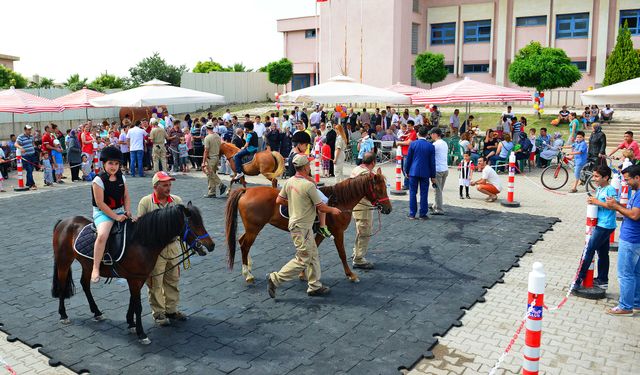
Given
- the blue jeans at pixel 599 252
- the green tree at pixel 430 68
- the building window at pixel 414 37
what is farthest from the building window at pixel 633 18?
the blue jeans at pixel 599 252

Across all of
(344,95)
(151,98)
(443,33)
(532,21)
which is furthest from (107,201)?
(443,33)

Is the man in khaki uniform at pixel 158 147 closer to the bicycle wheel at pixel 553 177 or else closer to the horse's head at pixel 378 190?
the bicycle wheel at pixel 553 177

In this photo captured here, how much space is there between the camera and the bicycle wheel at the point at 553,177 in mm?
15969

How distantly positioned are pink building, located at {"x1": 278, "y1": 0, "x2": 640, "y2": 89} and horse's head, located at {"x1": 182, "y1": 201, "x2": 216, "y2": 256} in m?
39.7

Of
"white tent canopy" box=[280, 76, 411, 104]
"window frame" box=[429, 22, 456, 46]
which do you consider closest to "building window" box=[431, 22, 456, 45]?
"window frame" box=[429, 22, 456, 46]

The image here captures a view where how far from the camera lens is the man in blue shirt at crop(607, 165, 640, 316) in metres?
6.51

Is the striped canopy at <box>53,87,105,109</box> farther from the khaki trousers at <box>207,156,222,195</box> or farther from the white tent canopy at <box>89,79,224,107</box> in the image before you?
the khaki trousers at <box>207,156,222,195</box>

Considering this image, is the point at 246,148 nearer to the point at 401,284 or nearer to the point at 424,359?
the point at 401,284

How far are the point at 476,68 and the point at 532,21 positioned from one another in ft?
17.9

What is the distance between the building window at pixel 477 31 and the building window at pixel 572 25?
17.4ft

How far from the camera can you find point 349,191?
776 centimetres

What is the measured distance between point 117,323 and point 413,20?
43.2m

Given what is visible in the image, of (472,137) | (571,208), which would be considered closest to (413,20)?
(472,137)

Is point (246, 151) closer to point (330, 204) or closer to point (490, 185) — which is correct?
point (490, 185)
